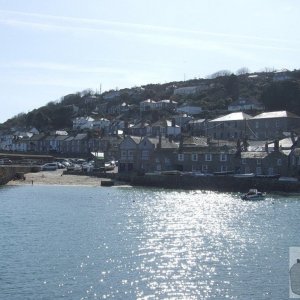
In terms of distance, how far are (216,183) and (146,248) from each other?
37.9 meters

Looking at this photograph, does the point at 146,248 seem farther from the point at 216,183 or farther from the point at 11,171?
the point at 11,171

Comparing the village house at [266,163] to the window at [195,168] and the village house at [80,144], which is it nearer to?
the window at [195,168]

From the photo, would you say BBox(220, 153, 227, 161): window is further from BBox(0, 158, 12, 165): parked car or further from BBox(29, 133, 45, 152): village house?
BBox(29, 133, 45, 152): village house

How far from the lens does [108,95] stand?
194375mm

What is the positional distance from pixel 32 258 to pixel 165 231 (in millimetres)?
11415

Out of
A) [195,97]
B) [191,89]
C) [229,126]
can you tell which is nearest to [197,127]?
[229,126]

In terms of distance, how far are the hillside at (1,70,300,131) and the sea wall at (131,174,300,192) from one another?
53.7m

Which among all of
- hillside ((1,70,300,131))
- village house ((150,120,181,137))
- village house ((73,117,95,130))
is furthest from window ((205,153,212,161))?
village house ((73,117,95,130))

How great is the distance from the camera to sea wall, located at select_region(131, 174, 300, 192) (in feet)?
217

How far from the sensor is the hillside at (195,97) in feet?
407

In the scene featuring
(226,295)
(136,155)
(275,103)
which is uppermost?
(275,103)

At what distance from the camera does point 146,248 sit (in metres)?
32.8

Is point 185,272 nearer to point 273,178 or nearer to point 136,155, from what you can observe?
point 273,178

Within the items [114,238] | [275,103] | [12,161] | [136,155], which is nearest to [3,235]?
[114,238]
